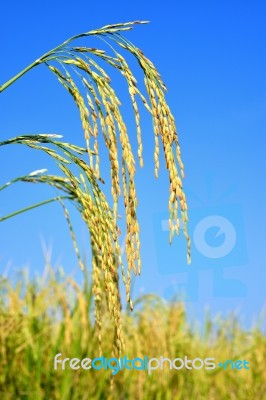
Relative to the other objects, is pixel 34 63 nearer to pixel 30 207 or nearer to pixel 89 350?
pixel 30 207

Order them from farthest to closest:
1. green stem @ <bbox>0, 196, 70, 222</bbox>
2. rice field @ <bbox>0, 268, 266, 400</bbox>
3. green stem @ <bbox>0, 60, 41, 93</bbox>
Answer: rice field @ <bbox>0, 268, 266, 400</bbox> < green stem @ <bbox>0, 196, 70, 222</bbox> < green stem @ <bbox>0, 60, 41, 93</bbox>

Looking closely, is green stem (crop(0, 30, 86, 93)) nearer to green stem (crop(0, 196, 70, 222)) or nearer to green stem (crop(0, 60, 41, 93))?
green stem (crop(0, 60, 41, 93))

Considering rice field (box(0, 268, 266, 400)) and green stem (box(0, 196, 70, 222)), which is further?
rice field (box(0, 268, 266, 400))

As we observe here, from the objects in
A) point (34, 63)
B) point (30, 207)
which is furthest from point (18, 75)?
Answer: point (30, 207)

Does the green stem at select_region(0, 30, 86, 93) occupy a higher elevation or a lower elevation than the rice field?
higher

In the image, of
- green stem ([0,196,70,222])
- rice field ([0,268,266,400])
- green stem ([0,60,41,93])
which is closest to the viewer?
green stem ([0,60,41,93])

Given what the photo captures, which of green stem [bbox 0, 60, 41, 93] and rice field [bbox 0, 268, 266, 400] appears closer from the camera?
green stem [bbox 0, 60, 41, 93]

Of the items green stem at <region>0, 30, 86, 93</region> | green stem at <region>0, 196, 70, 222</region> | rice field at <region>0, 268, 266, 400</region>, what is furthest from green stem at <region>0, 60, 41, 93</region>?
rice field at <region>0, 268, 266, 400</region>

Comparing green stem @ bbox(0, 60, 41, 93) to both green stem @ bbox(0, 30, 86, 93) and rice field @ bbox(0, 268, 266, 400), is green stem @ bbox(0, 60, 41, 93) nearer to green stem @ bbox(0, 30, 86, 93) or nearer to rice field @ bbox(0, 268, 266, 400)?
green stem @ bbox(0, 30, 86, 93)

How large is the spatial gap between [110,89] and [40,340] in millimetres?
1952

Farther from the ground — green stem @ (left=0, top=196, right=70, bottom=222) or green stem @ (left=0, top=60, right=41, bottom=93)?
green stem @ (left=0, top=60, right=41, bottom=93)

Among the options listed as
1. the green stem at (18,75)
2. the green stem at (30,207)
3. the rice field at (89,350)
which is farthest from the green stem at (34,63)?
the rice field at (89,350)

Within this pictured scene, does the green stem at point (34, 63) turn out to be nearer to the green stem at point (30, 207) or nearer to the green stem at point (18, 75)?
the green stem at point (18, 75)

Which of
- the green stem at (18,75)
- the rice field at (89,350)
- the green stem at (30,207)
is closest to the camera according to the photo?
the green stem at (18,75)
